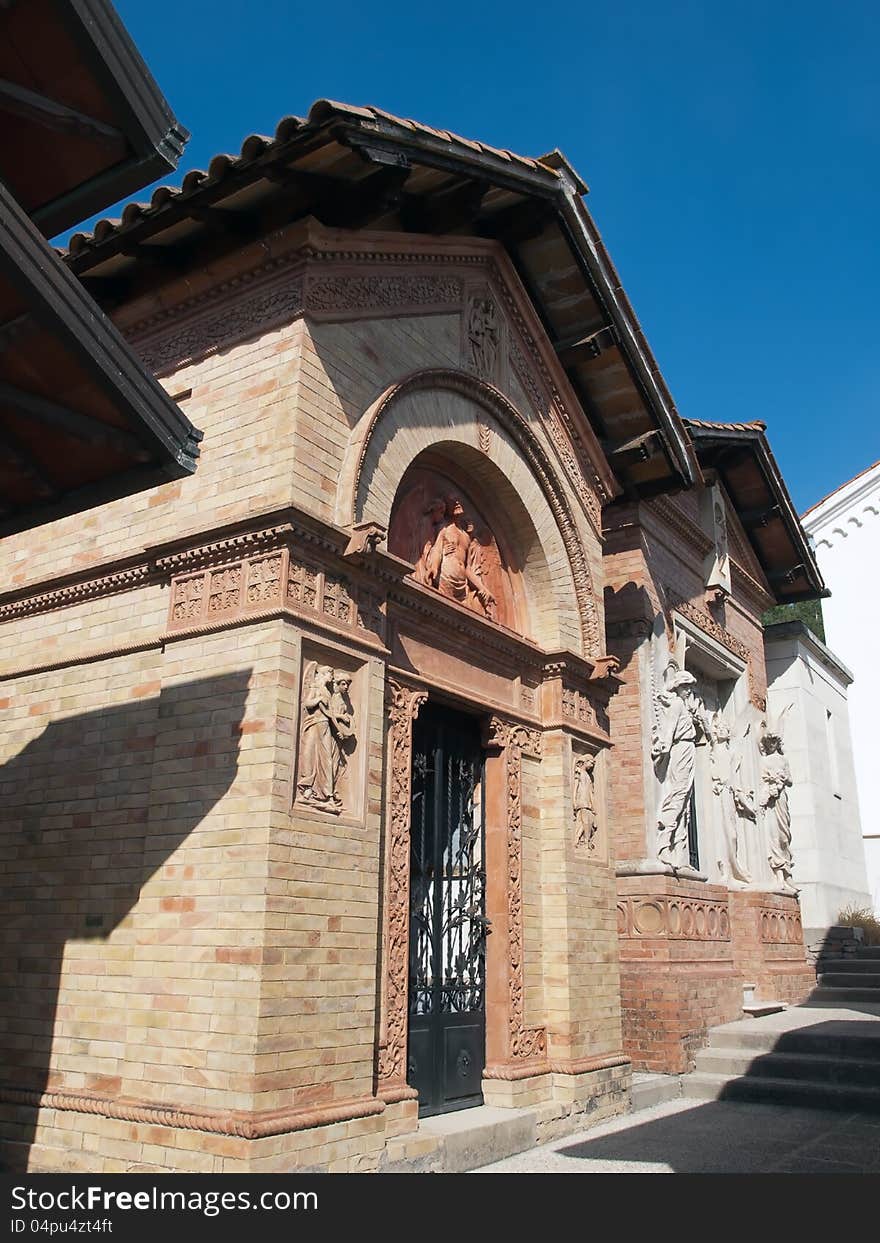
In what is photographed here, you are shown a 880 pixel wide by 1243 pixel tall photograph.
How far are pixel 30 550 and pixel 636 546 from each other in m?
8.02

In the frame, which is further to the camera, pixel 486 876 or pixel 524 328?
pixel 524 328

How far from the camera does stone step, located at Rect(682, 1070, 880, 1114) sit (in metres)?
11.1

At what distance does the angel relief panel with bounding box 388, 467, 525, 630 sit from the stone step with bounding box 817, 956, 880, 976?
37.8 ft

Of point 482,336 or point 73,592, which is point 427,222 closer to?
point 482,336

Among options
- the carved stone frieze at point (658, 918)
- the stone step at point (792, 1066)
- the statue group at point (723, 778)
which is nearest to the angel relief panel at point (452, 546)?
the statue group at point (723, 778)

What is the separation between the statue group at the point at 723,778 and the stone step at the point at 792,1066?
2.26 metres

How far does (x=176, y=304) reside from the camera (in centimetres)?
899

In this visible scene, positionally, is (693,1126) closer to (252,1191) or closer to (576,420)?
(252,1191)

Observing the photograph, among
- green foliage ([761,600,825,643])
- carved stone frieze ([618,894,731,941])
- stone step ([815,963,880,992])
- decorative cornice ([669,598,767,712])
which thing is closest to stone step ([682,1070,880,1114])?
carved stone frieze ([618,894,731,941])

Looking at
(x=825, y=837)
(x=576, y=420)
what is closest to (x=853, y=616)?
(x=825, y=837)

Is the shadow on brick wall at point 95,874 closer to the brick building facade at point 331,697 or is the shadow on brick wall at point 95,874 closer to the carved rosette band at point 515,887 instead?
the brick building facade at point 331,697

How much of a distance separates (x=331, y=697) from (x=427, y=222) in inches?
195

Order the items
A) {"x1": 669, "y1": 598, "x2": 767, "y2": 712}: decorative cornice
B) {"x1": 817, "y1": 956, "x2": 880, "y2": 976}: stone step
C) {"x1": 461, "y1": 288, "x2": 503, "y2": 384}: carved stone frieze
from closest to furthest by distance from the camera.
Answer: {"x1": 461, "y1": 288, "x2": 503, "y2": 384}: carved stone frieze → {"x1": 669, "y1": 598, "x2": 767, "y2": 712}: decorative cornice → {"x1": 817, "y1": 956, "x2": 880, "y2": 976}: stone step

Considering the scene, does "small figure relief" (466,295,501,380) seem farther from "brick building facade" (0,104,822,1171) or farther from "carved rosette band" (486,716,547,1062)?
"carved rosette band" (486,716,547,1062)
